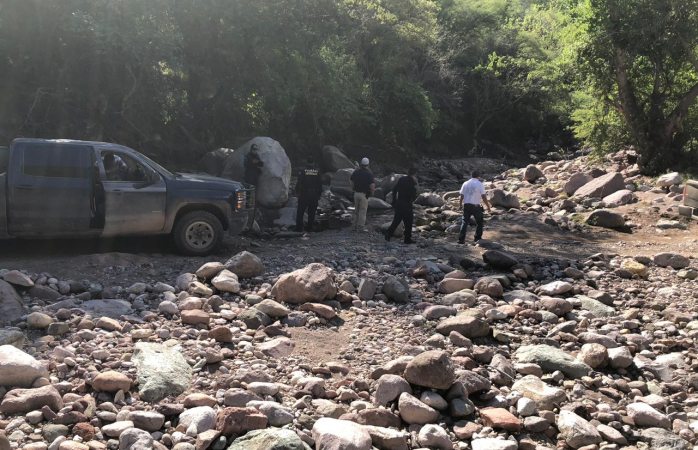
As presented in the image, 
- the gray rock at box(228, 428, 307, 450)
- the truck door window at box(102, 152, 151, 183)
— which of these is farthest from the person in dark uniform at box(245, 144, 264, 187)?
the gray rock at box(228, 428, 307, 450)

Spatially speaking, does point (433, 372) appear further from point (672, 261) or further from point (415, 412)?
point (672, 261)

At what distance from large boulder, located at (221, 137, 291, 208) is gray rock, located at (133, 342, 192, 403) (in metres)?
10.5

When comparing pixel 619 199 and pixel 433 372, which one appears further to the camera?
pixel 619 199

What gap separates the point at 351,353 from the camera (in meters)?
7.82

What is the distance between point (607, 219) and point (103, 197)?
10911mm

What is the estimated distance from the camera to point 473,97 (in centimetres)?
4069

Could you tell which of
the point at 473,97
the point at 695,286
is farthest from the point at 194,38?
the point at 473,97

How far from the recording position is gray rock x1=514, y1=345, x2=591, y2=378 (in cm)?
757

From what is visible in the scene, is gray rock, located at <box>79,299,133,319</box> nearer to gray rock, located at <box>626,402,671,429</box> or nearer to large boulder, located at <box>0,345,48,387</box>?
large boulder, located at <box>0,345,48,387</box>

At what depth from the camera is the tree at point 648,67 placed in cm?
1917

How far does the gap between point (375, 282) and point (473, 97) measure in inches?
1267

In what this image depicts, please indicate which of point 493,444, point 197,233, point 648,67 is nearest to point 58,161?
point 197,233

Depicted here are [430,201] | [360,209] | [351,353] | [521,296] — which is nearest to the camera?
[351,353]

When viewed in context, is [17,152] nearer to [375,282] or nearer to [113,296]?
[113,296]
